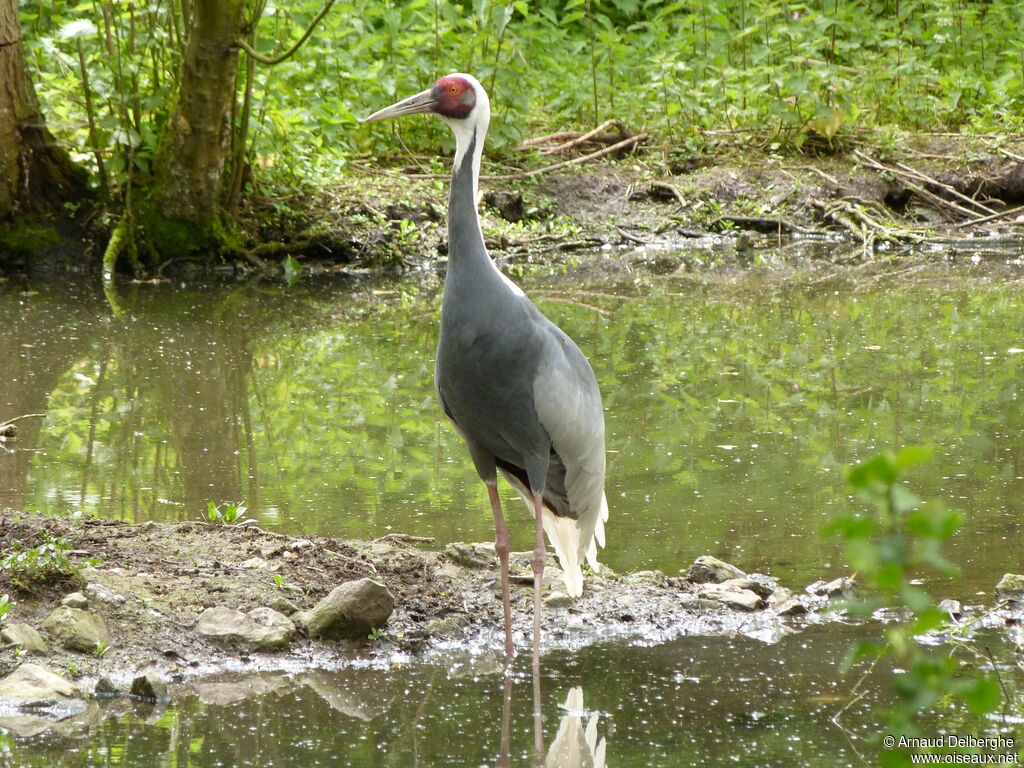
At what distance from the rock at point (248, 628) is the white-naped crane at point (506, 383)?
0.74 m

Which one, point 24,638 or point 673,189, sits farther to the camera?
point 673,189

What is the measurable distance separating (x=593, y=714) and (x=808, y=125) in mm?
11904

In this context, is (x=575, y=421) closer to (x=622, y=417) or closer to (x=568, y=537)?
(x=568, y=537)

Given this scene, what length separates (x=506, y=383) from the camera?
4.21m

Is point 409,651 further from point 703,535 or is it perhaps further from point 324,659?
point 703,535

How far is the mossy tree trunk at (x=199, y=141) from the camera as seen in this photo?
31.4 ft

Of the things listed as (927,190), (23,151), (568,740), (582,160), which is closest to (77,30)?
(23,151)

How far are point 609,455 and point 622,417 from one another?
715 millimetres

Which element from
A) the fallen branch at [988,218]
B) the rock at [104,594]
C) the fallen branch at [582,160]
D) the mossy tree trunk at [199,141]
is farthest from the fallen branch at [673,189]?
the rock at [104,594]

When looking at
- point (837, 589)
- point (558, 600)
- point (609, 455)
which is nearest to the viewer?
point (837, 589)

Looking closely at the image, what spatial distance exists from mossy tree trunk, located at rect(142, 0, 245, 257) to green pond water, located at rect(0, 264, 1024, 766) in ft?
2.21

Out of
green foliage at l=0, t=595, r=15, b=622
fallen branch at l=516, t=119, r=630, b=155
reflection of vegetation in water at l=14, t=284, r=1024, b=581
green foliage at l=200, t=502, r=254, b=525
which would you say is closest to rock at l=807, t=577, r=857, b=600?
reflection of vegetation in water at l=14, t=284, r=1024, b=581

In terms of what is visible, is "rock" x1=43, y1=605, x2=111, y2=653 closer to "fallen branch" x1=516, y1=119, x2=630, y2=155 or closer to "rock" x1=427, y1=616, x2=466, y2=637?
"rock" x1=427, y1=616, x2=466, y2=637

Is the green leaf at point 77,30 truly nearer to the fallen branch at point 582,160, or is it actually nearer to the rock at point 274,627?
the fallen branch at point 582,160
